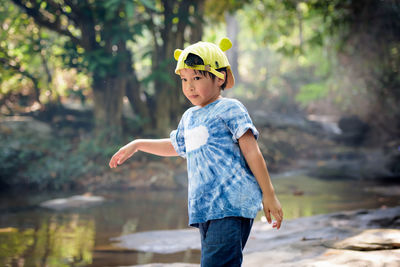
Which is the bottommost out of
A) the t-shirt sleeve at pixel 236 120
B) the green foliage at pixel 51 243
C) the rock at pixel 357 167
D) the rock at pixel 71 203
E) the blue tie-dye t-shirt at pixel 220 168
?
the rock at pixel 357 167

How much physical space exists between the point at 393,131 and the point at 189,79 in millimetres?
10005

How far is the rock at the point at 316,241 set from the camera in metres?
2.99

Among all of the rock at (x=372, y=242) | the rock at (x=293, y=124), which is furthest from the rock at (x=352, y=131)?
the rock at (x=372, y=242)

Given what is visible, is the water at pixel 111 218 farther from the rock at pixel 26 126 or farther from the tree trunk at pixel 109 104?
the rock at pixel 26 126

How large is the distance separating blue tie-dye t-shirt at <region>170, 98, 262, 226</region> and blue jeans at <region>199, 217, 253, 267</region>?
5cm

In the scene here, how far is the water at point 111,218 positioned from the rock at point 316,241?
0.38 metres

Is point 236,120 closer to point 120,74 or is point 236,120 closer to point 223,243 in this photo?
point 223,243

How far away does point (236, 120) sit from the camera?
2.21 m

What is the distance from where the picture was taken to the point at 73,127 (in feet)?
35.8

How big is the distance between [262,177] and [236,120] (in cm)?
31

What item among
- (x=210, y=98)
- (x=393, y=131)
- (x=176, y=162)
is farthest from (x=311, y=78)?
(x=210, y=98)

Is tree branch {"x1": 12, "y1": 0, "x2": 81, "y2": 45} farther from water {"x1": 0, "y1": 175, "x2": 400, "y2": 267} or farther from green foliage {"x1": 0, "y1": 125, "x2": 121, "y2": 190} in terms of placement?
water {"x1": 0, "y1": 175, "x2": 400, "y2": 267}

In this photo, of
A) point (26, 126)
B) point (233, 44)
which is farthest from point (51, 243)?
point (233, 44)

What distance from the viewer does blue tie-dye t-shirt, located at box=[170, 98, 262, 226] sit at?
2156 millimetres
